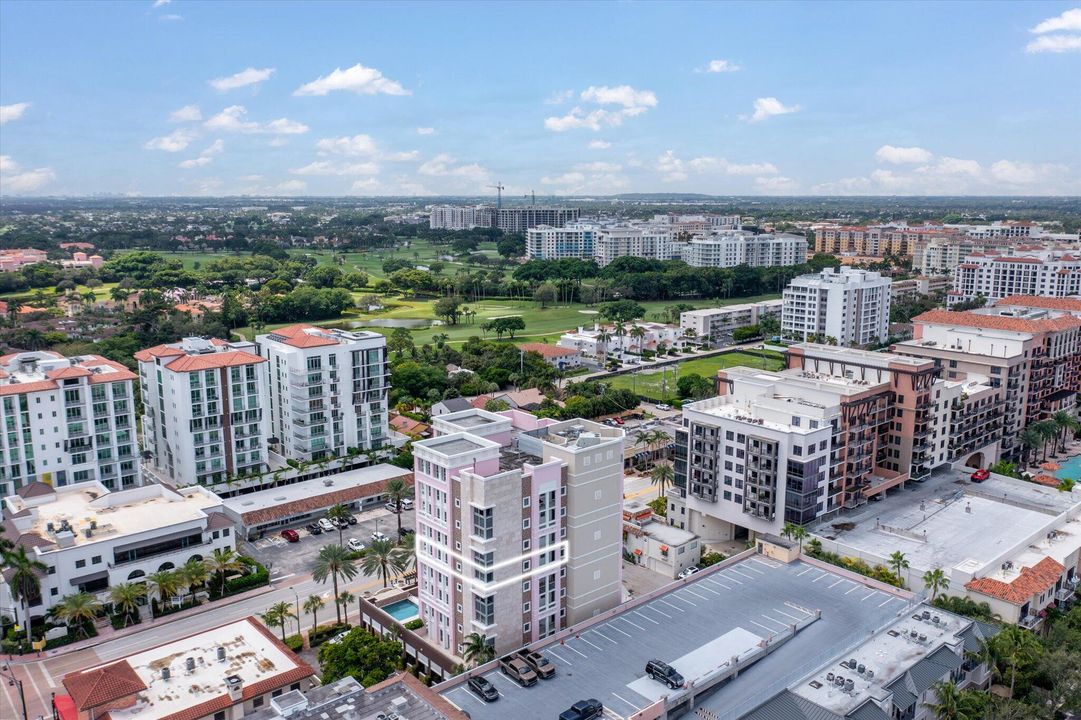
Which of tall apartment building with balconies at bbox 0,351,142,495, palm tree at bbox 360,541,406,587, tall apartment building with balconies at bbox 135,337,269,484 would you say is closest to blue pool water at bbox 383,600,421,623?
palm tree at bbox 360,541,406,587


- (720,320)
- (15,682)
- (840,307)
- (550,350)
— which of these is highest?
(840,307)

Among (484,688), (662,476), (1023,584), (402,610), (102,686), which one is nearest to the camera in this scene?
(484,688)

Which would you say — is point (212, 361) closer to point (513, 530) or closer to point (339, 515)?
point (339, 515)

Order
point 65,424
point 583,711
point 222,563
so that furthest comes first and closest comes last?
1. point 65,424
2. point 222,563
3. point 583,711

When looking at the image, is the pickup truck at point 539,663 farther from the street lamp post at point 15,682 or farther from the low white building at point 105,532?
the low white building at point 105,532

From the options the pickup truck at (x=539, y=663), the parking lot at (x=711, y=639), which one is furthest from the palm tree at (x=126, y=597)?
the pickup truck at (x=539, y=663)

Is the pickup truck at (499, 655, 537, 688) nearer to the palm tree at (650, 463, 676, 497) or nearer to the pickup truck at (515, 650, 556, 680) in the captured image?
the pickup truck at (515, 650, 556, 680)

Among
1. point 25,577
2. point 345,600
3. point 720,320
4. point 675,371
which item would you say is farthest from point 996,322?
point 25,577
